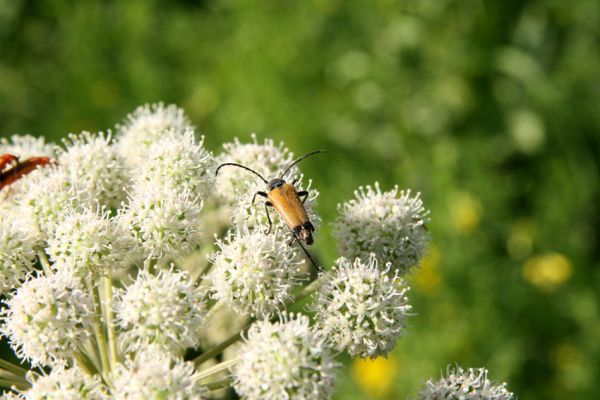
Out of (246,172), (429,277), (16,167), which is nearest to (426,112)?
(429,277)

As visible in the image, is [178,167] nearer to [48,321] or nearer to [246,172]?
[246,172]

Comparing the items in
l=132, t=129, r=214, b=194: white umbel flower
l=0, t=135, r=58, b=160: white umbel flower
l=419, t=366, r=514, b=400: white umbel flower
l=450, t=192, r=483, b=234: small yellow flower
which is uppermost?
l=450, t=192, r=483, b=234: small yellow flower

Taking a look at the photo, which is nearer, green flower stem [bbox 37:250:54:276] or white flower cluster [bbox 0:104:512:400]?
white flower cluster [bbox 0:104:512:400]

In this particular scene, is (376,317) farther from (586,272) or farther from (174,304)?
(586,272)

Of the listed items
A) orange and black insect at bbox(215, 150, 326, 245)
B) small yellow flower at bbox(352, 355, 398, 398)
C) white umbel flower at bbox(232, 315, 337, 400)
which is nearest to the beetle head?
orange and black insect at bbox(215, 150, 326, 245)

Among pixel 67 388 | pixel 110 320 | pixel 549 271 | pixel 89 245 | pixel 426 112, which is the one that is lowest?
pixel 67 388

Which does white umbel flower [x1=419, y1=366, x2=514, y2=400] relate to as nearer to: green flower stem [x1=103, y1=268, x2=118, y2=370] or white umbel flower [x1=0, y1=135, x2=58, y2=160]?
green flower stem [x1=103, y1=268, x2=118, y2=370]

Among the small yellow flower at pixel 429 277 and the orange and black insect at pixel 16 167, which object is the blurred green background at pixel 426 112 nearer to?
the small yellow flower at pixel 429 277

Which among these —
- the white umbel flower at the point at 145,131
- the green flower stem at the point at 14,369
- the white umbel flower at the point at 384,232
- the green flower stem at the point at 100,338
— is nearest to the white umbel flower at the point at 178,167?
the white umbel flower at the point at 145,131
